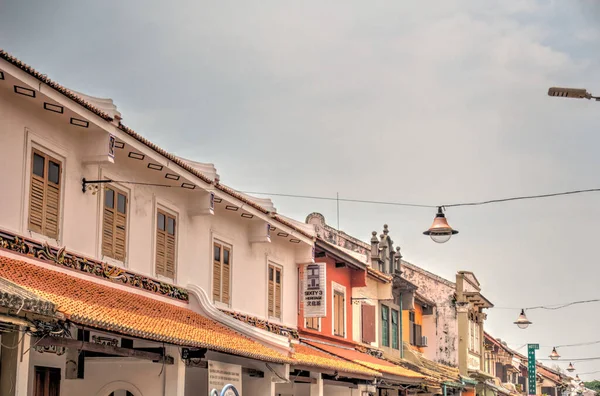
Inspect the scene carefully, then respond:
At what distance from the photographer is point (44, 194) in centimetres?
1616

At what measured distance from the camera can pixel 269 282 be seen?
2581 centimetres

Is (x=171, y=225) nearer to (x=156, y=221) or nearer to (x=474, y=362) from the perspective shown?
(x=156, y=221)

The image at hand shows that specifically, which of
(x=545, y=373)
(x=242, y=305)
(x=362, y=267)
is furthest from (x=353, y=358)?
(x=545, y=373)

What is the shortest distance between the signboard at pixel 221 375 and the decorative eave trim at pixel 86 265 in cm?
207

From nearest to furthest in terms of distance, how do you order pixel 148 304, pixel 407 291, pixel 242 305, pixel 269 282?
pixel 148 304 → pixel 242 305 → pixel 269 282 → pixel 407 291

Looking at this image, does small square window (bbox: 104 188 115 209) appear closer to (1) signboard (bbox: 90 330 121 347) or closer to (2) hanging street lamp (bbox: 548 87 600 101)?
(1) signboard (bbox: 90 330 121 347)

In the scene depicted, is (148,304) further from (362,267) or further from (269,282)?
(362,267)

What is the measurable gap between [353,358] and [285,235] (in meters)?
5.31

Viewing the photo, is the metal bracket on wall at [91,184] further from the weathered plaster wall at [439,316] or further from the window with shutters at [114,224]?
the weathered plaster wall at [439,316]

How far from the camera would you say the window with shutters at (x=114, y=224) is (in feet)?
59.4

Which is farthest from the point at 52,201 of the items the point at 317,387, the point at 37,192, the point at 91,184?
the point at 317,387

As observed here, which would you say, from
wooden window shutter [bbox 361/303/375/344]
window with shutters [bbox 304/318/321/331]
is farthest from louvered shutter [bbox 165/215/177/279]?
wooden window shutter [bbox 361/303/375/344]

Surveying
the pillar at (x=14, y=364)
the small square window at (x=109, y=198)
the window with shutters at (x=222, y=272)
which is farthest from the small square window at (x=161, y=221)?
the pillar at (x=14, y=364)

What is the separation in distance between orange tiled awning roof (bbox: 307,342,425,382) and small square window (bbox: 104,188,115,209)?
1060 centimetres
